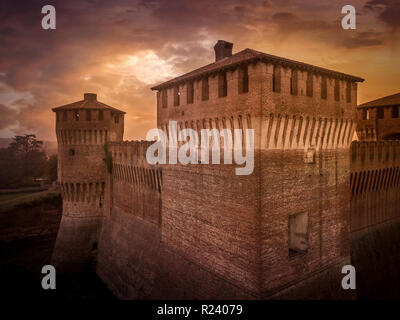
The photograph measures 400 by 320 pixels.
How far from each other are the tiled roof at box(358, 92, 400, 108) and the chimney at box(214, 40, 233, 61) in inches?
618

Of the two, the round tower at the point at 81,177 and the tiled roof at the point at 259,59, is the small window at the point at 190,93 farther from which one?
the round tower at the point at 81,177

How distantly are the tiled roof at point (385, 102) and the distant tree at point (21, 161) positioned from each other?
158 ft

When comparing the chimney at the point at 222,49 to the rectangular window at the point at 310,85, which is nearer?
the rectangular window at the point at 310,85

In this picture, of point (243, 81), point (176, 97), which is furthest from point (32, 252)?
point (243, 81)

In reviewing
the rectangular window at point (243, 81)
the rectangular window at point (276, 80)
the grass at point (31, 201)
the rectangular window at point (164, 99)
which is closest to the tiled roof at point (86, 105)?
the rectangular window at point (164, 99)

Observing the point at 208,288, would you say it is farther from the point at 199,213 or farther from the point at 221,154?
A: the point at 221,154

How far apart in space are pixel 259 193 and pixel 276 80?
3661 mm

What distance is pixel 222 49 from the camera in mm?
13500

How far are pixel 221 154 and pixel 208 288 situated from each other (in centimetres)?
504

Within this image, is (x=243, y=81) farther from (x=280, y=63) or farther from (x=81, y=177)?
(x=81, y=177)

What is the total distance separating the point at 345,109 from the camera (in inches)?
453

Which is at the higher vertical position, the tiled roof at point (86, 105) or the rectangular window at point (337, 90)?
the tiled roof at point (86, 105)

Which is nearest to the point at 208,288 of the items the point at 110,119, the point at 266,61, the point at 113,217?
the point at 266,61

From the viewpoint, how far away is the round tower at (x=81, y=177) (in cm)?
2084
